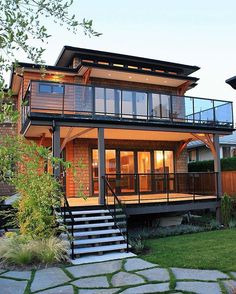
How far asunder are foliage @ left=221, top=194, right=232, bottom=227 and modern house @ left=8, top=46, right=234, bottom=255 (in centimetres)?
39

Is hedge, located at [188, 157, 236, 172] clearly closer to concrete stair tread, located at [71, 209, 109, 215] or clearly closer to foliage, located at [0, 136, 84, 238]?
concrete stair tread, located at [71, 209, 109, 215]

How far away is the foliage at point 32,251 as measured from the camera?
7535mm

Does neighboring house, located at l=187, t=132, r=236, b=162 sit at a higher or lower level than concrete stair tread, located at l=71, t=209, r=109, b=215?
higher

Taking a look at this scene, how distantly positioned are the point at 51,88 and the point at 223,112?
787 cm

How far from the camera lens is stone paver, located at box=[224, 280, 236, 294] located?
17.6 feet

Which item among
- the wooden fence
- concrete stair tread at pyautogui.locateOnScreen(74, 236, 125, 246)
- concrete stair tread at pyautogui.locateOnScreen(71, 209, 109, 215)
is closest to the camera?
concrete stair tread at pyautogui.locateOnScreen(74, 236, 125, 246)

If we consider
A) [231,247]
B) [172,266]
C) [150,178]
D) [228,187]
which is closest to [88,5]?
[172,266]

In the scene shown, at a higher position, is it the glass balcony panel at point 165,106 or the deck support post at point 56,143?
the glass balcony panel at point 165,106

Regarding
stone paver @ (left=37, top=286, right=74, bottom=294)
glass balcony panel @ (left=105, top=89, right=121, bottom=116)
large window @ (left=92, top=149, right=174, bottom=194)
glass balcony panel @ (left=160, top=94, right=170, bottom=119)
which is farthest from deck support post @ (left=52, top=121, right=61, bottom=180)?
stone paver @ (left=37, top=286, right=74, bottom=294)

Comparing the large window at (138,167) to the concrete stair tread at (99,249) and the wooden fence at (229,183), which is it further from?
the concrete stair tread at (99,249)

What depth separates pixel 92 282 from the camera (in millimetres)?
6246

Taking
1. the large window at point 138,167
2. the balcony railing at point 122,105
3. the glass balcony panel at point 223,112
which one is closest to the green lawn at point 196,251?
the large window at point 138,167

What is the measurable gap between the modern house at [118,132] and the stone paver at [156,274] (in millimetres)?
1965

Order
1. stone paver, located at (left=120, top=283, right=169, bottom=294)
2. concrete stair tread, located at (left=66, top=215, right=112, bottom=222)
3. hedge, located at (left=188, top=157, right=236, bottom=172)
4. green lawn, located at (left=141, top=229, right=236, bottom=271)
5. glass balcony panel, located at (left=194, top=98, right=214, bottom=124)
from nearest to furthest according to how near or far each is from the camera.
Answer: stone paver, located at (left=120, top=283, right=169, bottom=294) → green lawn, located at (left=141, top=229, right=236, bottom=271) → concrete stair tread, located at (left=66, top=215, right=112, bottom=222) → glass balcony panel, located at (left=194, top=98, right=214, bottom=124) → hedge, located at (left=188, top=157, right=236, bottom=172)
